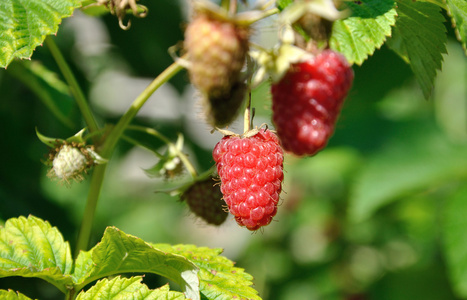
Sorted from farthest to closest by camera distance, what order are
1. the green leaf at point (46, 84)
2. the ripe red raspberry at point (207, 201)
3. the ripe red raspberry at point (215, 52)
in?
the green leaf at point (46, 84) < the ripe red raspberry at point (207, 201) < the ripe red raspberry at point (215, 52)

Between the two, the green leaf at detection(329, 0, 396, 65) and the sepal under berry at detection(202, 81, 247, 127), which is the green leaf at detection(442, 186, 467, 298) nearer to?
the green leaf at detection(329, 0, 396, 65)

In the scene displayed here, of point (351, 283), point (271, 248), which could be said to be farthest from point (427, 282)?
point (271, 248)

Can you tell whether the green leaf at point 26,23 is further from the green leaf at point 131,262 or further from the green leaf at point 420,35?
the green leaf at point 420,35

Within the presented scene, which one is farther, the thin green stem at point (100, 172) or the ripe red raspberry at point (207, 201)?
the ripe red raspberry at point (207, 201)

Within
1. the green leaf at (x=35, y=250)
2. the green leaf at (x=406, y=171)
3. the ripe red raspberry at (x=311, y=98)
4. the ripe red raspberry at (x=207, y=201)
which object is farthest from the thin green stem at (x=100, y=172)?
the green leaf at (x=406, y=171)

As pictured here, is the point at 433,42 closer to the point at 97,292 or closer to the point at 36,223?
the point at 97,292

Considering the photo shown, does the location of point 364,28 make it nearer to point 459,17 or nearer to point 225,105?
point 459,17
